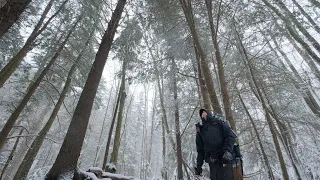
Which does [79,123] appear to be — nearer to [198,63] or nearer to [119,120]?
[198,63]

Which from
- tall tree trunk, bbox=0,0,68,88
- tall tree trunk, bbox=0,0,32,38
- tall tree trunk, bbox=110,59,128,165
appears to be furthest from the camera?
tall tree trunk, bbox=110,59,128,165

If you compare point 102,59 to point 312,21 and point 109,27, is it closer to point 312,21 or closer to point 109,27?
point 109,27

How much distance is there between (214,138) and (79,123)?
3149mm

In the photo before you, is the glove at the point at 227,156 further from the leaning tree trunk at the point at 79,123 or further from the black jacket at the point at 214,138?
the leaning tree trunk at the point at 79,123

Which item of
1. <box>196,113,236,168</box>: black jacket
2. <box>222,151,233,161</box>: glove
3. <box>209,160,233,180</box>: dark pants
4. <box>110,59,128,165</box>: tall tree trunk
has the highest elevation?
<box>110,59,128,165</box>: tall tree trunk

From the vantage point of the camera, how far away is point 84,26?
10.0 meters

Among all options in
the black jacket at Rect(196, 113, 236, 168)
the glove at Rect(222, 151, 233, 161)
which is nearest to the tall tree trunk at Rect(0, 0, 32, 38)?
the black jacket at Rect(196, 113, 236, 168)

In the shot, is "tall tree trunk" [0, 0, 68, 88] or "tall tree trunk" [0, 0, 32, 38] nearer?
"tall tree trunk" [0, 0, 32, 38]

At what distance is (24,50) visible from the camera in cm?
739

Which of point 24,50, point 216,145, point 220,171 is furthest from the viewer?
point 24,50

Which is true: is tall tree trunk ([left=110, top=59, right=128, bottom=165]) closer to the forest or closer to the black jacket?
the forest

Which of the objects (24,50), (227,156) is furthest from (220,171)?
(24,50)

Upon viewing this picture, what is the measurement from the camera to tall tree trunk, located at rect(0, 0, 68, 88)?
287 inches

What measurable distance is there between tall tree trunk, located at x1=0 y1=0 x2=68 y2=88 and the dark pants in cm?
773
